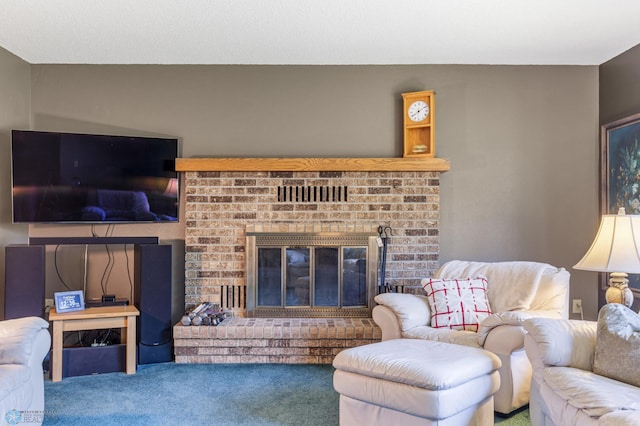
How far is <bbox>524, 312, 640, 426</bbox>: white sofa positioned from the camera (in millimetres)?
1687

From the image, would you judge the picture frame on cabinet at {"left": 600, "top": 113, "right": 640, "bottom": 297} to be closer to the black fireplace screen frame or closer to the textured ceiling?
the textured ceiling

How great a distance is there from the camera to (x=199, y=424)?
250 centimetres

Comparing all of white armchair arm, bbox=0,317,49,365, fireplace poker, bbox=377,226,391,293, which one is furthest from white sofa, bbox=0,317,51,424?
fireplace poker, bbox=377,226,391,293

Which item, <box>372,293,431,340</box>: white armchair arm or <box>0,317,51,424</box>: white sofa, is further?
<box>372,293,431,340</box>: white armchair arm

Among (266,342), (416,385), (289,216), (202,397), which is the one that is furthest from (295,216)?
(416,385)

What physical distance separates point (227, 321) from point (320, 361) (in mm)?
798

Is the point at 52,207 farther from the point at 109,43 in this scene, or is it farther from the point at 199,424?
the point at 199,424

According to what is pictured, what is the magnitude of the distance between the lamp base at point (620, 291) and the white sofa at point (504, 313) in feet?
1.39

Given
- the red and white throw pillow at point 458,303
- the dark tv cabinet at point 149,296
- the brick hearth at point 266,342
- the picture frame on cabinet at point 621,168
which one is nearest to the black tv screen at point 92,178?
the dark tv cabinet at point 149,296

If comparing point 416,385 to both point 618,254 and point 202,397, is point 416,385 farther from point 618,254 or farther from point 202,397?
point 202,397

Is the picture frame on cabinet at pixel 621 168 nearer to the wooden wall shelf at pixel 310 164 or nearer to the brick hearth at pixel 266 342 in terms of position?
the wooden wall shelf at pixel 310 164

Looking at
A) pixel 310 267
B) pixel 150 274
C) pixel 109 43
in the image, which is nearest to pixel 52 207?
pixel 150 274

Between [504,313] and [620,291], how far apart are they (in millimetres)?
599

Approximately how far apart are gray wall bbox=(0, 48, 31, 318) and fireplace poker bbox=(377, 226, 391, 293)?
9.56 ft
